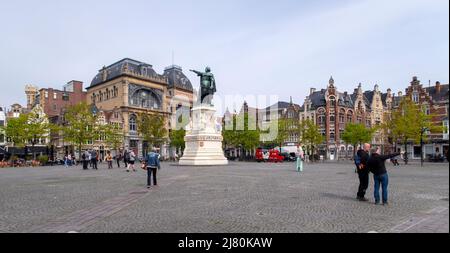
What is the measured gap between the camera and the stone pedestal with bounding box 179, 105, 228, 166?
110ft

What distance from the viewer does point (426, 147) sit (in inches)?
2638

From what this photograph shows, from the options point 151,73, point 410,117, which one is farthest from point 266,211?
point 151,73

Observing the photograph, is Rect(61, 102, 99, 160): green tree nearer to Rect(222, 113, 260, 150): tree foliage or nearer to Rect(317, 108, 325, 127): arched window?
Rect(222, 113, 260, 150): tree foliage

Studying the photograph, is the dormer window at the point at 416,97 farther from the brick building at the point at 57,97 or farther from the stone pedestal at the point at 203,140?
the brick building at the point at 57,97

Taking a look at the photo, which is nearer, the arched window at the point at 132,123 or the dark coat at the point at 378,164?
the dark coat at the point at 378,164

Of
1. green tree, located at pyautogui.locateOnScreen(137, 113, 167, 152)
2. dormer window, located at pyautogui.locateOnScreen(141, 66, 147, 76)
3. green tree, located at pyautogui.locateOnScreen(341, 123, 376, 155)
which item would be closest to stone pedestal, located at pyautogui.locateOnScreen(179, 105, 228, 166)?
green tree, located at pyautogui.locateOnScreen(137, 113, 167, 152)

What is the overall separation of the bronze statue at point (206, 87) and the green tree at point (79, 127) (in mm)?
25456

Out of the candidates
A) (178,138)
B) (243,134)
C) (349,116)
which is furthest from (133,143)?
(349,116)

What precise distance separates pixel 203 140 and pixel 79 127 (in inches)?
1089

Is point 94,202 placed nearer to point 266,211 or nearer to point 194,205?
point 194,205

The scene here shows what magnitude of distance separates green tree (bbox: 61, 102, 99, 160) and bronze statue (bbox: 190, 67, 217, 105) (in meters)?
25.5

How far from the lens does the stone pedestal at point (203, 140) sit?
33531mm

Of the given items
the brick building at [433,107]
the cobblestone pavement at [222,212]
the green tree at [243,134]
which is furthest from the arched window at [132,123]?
the cobblestone pavement at [222,212]
